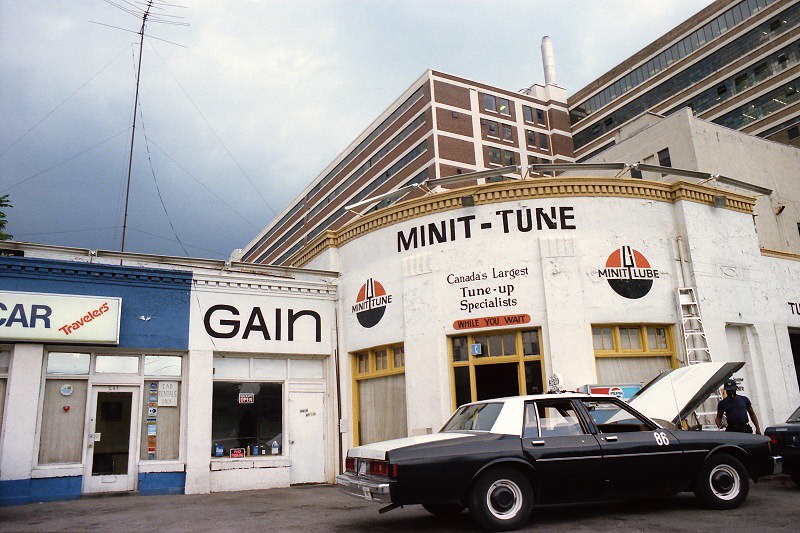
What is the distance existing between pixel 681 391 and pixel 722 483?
1.81 meters

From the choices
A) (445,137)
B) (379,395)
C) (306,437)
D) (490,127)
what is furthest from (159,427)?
(490,127)

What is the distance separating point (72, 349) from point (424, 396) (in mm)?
7496

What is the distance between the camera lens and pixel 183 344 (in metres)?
14.1

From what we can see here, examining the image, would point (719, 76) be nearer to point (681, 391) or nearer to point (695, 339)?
point (695, 339)

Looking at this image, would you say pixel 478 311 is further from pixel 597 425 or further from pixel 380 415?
pixel 597 425

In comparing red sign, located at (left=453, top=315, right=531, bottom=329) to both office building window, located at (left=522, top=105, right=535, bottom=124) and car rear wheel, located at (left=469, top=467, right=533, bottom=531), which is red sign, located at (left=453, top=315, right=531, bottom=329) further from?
office building window, located at (left=522, top=105, right=535, bottom=124)

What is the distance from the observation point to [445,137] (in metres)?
55.1

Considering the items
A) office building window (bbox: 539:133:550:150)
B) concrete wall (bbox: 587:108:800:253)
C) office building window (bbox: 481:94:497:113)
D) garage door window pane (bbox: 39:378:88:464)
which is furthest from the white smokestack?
garage door window pane (bbox: 39:378:88:464)

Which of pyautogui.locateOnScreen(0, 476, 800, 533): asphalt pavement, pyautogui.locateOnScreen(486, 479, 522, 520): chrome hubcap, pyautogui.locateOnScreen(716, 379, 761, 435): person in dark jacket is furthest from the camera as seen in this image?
pyautogui.locateOnScreen(716, 379, 761, 435): person in dark jacket

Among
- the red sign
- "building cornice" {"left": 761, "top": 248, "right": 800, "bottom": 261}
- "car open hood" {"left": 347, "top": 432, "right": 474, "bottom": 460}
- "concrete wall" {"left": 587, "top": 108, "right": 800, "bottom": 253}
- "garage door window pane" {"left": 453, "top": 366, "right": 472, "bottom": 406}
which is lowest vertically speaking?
Result: "car open hood" {"left": 347, "top": 432, "right": 474, "bottom": 460}

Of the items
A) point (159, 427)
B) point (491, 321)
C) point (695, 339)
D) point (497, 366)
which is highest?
point (491, 321)

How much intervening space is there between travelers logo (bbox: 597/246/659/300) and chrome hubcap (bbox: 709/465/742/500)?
5.62 m

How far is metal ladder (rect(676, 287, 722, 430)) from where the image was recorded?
13148 mm

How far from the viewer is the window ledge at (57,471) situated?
12.1 m
